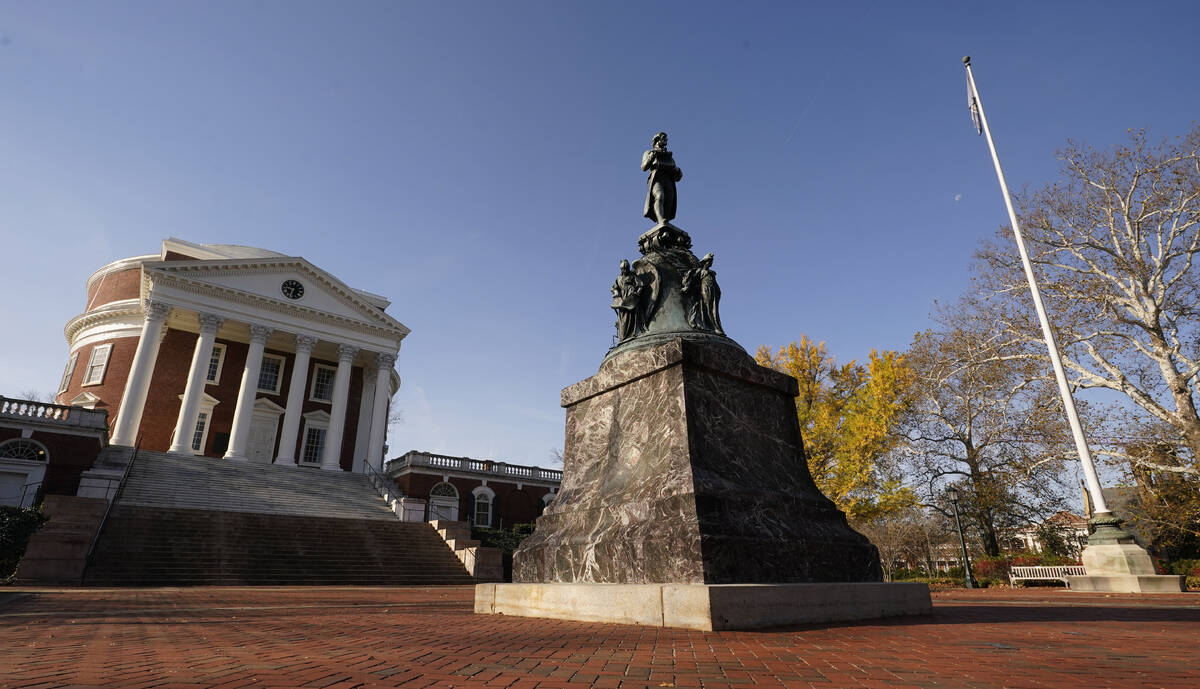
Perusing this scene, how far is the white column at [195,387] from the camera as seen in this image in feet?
94.2

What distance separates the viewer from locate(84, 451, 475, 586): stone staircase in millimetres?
16328

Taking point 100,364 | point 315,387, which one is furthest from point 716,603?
point 100,364

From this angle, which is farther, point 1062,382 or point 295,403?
point 295,403

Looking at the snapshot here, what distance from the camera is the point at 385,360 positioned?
3725 centimetres

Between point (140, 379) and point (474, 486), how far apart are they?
18.2 meters

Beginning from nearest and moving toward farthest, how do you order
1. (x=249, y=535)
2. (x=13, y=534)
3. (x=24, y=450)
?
1. (x=13, y=534)
2. (x=249, y=535)
3. (x=24, y=450)

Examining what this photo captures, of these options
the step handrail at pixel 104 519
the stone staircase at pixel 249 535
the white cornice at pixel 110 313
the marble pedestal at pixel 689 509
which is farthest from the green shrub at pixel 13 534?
the white cornice at pixel 110 313

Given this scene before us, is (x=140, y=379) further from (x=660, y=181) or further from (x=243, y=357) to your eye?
(x=660, y=181)

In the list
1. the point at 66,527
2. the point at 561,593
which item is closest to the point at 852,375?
the point at 561,593

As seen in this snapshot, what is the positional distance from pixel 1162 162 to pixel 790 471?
21055mm

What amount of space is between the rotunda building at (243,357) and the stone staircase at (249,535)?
15.8 ft

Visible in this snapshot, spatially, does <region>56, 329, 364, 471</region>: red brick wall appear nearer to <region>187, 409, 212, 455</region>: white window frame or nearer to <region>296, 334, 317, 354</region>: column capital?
<region>187, 409, 212, 455</region>: white window frame

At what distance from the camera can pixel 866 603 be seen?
5469mm

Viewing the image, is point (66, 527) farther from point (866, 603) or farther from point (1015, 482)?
point (1015, 482)
